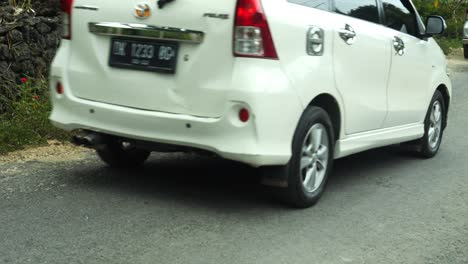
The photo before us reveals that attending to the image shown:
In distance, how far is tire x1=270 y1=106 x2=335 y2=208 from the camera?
15.1ft

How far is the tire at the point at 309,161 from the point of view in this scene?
460cm

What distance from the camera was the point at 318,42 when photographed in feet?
15.5

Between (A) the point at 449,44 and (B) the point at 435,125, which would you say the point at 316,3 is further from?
(A) the point at 449,44

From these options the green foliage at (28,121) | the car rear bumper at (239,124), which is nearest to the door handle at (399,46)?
the car rear bumper at (239,124)

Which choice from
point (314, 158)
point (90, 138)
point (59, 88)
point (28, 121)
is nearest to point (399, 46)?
point (314, 158)

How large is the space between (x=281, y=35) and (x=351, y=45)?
2.93ft

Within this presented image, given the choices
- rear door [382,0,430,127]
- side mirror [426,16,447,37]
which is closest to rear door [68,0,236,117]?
rear door [382,0,430,127]

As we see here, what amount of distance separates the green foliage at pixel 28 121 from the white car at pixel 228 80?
1408 millimetres

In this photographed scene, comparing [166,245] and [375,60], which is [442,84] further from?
[166,245]

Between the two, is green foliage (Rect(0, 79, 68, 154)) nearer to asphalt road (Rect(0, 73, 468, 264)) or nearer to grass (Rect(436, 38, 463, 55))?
asphalt road (Rect(0, 73, 468, 264))

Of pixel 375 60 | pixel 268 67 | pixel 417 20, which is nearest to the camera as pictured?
pixel 268 67

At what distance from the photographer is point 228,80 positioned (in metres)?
4.31

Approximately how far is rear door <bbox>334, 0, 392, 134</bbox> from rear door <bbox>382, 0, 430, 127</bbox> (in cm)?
17

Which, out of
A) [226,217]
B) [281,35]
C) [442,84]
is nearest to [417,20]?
[442,84]
